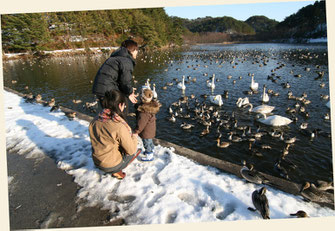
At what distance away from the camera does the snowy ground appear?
3465mm

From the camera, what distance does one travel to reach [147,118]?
456 cm

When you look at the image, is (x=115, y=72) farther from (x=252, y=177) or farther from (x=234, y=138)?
(x=234, y=138)

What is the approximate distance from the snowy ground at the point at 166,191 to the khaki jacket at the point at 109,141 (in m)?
0.71

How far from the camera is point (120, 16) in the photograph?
70.4 meters

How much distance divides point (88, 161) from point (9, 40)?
60320 millimetres

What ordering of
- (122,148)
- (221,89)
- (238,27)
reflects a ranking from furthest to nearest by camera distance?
(238,27) → (221,89) → (122,148)

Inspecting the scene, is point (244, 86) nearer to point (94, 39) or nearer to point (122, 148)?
point (122, 148)

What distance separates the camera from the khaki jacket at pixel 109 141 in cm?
352

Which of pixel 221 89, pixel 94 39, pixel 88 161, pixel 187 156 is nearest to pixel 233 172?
pixel 187 156

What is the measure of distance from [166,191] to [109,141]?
168cm

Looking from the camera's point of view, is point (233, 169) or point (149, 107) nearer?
point (149, 107)

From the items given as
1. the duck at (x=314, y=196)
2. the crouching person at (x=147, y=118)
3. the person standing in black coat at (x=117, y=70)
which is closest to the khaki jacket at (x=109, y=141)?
the crouching person at (x=147, y=118)

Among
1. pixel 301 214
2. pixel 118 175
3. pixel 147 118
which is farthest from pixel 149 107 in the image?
pixel 301 214

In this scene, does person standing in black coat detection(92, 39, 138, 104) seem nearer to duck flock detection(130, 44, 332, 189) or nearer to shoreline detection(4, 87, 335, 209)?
shoreline detection(4, 87, 335, 209)
